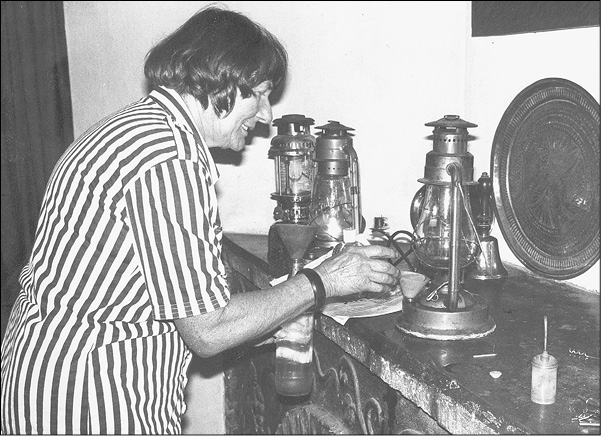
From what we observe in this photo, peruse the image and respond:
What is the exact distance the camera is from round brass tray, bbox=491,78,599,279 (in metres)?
2.00

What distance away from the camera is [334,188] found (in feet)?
7.84

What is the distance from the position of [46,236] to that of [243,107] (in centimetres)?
52

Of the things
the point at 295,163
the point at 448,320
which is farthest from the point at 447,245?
the point at 295,163

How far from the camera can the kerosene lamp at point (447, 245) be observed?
1665 millimetres

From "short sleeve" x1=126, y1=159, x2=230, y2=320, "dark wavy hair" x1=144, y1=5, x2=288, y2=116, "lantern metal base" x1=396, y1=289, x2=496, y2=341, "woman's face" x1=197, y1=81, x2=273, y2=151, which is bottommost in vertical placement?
"lantern metal base" x1=396, y1=289, x2=496, y2=341

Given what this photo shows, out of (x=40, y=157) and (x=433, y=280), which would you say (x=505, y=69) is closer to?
(x=433, y=280)

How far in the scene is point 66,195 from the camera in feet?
4.64

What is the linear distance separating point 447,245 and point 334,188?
0.51 metres

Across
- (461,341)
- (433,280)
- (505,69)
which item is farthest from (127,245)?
(505,69)

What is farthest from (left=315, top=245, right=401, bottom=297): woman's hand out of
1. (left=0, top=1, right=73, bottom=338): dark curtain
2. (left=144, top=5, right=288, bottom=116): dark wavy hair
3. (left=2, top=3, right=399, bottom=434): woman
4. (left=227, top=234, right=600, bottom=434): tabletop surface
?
(left=0, top=1, right=73, bottom=338): dark curtain

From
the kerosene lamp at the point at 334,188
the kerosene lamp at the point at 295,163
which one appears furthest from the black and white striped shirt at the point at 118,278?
the kerosene lamp at the point at 295,163

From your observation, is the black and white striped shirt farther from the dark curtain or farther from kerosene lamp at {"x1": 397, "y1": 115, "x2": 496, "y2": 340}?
the dark curtain

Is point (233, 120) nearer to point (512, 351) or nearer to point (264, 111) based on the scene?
point (264, 111)

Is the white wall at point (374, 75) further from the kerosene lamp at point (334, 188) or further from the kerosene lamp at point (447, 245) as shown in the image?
the kerosene lamp at point (447, 245)
